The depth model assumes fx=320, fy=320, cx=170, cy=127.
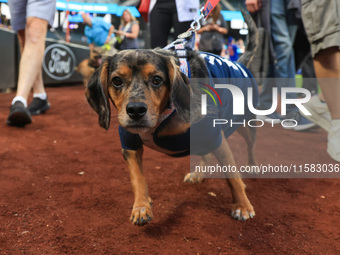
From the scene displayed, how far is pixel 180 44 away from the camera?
1744 millimetres

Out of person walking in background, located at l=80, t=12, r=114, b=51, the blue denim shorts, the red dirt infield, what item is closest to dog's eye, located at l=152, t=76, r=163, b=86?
the red dirt infield

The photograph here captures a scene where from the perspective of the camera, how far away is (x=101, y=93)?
1.59 metres

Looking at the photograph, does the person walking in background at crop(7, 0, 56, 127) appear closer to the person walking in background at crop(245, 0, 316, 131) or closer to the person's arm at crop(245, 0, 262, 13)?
the person's arm at crop(245, 0, 262, 13)

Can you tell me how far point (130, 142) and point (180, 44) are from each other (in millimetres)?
601

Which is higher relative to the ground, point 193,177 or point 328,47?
point 328,47

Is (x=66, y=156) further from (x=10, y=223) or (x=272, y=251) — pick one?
(x=272, y=251)

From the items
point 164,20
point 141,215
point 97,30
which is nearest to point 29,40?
point 164,20

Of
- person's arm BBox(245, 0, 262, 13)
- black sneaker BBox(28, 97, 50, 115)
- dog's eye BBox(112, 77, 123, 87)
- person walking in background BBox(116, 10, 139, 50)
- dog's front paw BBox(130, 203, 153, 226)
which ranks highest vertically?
person's arm BBox(245, 0, 262, 13)

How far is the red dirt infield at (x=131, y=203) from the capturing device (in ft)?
4.57

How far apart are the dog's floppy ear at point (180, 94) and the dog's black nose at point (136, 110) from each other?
A: 172 millimetres

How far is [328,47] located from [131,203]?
6.14 ft

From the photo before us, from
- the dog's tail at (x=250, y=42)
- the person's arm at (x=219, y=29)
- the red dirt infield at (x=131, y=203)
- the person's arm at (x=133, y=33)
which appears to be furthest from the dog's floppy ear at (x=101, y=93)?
the person's arm at (x=133, y=33)

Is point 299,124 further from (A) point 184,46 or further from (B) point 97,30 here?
(B) point 97,30

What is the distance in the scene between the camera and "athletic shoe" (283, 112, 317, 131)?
3.89 meters
